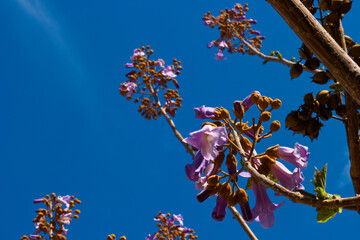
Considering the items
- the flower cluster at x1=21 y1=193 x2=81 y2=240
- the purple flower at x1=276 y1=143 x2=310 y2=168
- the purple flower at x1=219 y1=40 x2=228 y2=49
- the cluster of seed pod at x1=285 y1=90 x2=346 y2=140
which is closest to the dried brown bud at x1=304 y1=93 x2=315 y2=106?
the cluster of seed pod at x1=285 y1=90 x2=346 y2=140

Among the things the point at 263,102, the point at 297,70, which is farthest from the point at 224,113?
the point at 297,70

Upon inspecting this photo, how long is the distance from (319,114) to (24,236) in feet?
15.2

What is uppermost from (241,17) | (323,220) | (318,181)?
(241,17)

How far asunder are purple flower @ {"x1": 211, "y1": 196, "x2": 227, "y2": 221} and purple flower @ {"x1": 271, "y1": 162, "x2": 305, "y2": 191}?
35 cm

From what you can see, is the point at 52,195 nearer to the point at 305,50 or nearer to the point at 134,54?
the point at 134,54

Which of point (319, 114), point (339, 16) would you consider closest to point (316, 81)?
point (319, 114)

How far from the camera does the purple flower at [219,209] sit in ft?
6.35

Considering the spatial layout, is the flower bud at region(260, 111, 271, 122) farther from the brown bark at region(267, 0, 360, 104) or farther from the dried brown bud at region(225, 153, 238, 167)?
the brown bark at region(267, 0, 360, 104)

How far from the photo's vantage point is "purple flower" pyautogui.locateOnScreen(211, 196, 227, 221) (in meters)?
1.94

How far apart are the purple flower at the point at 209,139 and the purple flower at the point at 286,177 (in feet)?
1.30

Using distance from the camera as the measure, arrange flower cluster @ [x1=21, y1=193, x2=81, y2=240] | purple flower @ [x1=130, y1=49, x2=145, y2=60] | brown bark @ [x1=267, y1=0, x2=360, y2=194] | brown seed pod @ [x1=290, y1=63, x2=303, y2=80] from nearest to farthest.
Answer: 1. brown bark @ [x1=267, y1=0, x2=360, y2=194]
2. brown seed pod @ [x1=290, y1=63, x2=303, y2=80]
3. flower cluster @ [x1=21, y1=193, x2=81, y2=240]
4. purple flower @ [x1=130, y1=49, x2=145, y2=60]

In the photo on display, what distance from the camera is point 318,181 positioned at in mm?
1688

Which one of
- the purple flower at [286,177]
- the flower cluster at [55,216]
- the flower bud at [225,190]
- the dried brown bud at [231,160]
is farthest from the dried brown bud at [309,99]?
the flower cluster at [55,216]

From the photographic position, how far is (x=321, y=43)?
1316 millimetres
